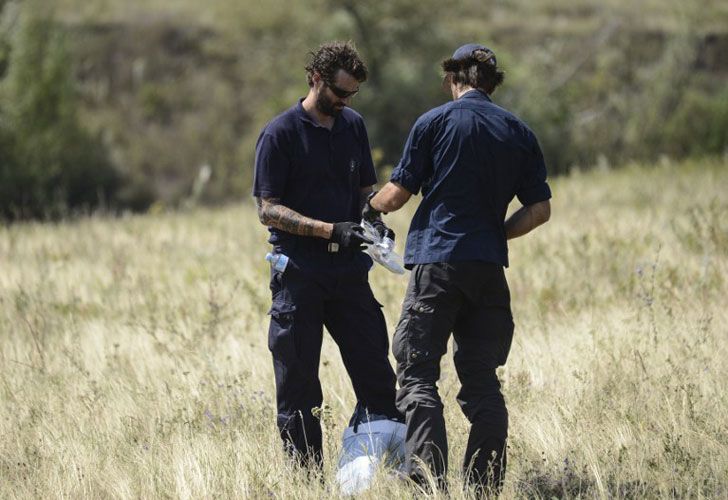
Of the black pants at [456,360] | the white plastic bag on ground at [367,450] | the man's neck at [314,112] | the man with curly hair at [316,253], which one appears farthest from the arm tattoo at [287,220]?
the white plastic bag on ground at [367,450]

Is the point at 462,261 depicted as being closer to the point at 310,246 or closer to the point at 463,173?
the point at 463,173

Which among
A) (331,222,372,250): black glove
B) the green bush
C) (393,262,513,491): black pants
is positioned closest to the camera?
(393,262,513,491): black pants

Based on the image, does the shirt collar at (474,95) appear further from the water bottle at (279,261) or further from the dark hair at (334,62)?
the water bottle at (279,261)

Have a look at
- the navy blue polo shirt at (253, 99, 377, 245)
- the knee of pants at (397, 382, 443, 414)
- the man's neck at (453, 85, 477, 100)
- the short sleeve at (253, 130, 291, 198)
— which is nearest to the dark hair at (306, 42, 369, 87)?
the navy blue polo shirt at (253, 99, 377, 245)

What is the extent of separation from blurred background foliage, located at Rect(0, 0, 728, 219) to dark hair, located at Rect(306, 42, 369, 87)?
17.3m

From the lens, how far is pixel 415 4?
2973cm

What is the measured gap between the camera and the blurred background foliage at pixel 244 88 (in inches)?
1039

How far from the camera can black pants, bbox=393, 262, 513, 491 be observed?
179 inches

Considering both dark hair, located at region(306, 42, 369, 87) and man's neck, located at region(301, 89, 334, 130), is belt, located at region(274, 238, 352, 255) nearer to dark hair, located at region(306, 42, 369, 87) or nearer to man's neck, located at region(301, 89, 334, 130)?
man's neck, located at region(301, 89, 334, 130)

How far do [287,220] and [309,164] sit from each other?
1.04ft

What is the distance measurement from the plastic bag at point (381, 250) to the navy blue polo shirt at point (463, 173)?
6.8 inches

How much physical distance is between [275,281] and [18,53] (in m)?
21.7

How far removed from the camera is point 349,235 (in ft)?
15.7

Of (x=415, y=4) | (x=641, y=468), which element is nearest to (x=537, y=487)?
(x=641, y=468)
